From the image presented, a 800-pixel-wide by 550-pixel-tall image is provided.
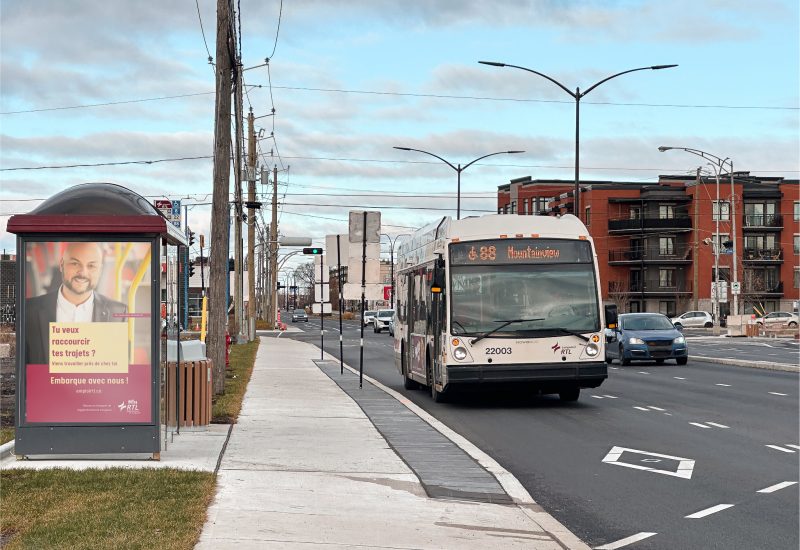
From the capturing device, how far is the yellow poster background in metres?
11.1

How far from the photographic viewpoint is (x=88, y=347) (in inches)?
440

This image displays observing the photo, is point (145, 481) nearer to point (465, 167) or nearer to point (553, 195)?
point (465, 167)

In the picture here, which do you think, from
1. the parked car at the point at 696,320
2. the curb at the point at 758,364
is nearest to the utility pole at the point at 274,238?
the parked car at the point at 696,320

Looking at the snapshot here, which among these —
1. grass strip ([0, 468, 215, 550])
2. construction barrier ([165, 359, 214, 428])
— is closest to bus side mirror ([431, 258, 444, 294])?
construction barrier ([165, 359, 214, 428])

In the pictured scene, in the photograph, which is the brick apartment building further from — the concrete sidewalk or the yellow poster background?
the yellow poster background

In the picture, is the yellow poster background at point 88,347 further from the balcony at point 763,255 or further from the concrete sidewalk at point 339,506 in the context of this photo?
the balcony at point 763,255

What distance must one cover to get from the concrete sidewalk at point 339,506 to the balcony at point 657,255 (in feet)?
293

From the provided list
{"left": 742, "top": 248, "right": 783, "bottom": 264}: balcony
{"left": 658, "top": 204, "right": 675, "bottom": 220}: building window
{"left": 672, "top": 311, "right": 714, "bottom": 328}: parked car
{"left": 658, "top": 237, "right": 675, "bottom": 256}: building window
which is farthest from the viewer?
{"left": 658, "top": 204, "right": 675, "bottom": 220}: building window

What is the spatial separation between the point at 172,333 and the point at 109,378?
3.08m

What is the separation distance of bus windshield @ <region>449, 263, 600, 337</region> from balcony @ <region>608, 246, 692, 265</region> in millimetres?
83944

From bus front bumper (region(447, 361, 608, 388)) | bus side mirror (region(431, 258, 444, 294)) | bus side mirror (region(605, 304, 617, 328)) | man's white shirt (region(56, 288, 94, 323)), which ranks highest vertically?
bus side mirror (region(431, 258, 444, 294))

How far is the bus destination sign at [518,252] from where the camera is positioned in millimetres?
19547

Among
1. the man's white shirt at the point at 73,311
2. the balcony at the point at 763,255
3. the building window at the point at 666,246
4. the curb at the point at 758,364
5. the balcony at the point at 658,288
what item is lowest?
the curb at the point at 758,364

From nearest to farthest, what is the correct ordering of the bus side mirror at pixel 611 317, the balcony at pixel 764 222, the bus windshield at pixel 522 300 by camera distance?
the bus windshield at pixel 522 300
the bus side mirror at pixel 611 317
the balcony at pixel 764 222
